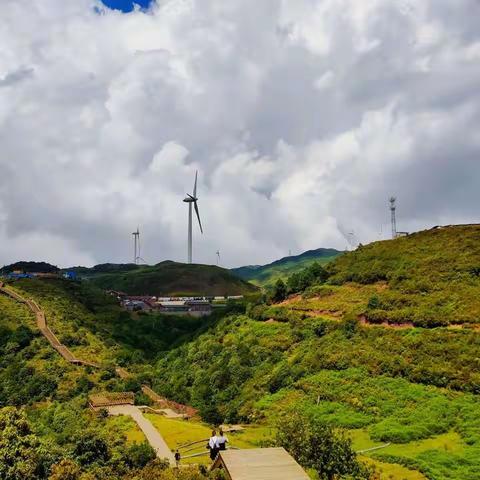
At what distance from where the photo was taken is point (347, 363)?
172ft

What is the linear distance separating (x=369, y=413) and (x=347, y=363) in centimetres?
879

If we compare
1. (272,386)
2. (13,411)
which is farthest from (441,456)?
(13,411)

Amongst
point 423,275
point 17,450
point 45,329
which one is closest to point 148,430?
point 17,450

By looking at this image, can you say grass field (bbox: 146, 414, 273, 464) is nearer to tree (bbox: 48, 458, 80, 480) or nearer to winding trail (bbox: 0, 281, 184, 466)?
winding trail (bbox: 0, 281, 184, 466)

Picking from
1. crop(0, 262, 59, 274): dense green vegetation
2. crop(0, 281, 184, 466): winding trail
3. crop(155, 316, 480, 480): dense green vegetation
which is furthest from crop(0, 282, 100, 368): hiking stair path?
crop(0, 262, 59, 274): dense green vegetation

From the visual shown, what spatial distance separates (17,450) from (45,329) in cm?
5594

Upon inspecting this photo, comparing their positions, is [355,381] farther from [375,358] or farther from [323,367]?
[323,367]

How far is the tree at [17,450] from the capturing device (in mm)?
32812

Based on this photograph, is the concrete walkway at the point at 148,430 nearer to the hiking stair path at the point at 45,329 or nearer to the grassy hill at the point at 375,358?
the grassy hill at the point at 375,358

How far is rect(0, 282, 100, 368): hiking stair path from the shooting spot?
77.8 metres

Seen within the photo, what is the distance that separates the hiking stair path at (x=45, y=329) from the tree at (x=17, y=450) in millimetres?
38338

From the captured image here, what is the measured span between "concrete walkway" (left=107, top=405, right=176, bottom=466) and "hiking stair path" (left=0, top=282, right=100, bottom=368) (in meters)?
21.8

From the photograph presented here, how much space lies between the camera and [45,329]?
8819 centimetres

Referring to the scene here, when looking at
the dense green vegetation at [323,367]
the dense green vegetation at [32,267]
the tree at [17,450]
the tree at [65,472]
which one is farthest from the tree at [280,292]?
the dense green vegetation at [32,267]
